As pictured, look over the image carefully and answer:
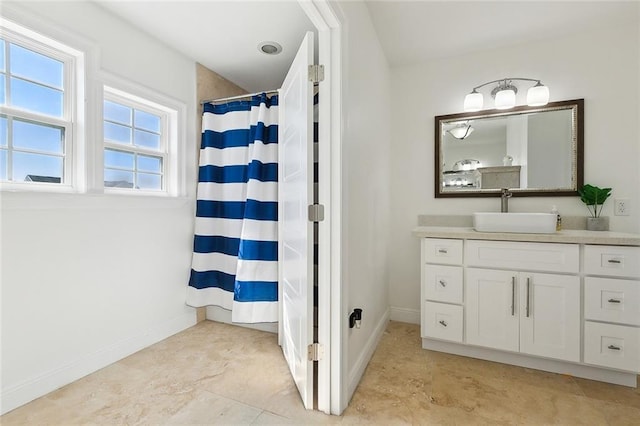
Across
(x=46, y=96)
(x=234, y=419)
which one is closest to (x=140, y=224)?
(x=46, y=96)

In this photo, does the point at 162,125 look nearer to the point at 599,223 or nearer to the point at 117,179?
the point at 117,179

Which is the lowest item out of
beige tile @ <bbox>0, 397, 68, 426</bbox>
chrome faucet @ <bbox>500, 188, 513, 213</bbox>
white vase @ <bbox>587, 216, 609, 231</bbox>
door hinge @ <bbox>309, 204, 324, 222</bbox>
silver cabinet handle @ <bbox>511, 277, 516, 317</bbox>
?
beige tile @ <bbox>0, 397, 68, 426</bbox>

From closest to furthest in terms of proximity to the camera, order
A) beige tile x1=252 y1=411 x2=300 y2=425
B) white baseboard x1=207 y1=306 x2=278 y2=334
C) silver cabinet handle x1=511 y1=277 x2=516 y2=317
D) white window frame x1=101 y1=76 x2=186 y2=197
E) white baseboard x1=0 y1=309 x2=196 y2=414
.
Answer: beige tile x1=252 y1=411 x2=300 y2=425
white baseboard x1=0 y1=309 x2=196 y2=414
silver cabinet handle x1=511 y1=277 x2=516 y2=317
white window frame x1=101 y1=76 x2=186 y2=197
white baseboard x1=207 y1=306 x2=278 y2=334

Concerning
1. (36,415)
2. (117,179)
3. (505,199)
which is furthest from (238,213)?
(505,199)

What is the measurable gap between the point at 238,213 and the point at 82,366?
1.39 m

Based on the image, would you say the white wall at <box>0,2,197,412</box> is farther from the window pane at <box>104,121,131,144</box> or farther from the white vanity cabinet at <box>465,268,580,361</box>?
the white vanity cabinet at <box>465,268,580,361</box>

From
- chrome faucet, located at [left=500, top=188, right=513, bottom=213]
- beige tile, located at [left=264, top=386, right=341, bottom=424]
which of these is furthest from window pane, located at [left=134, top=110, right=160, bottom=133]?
chrome faucet, located at [left=500, top=188, right=513, bottom=213]

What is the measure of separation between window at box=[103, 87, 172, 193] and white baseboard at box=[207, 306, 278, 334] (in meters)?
1.15

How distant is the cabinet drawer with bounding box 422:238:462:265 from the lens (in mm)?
2004

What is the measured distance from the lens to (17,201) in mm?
1525

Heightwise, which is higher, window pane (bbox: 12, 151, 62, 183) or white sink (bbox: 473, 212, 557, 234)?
window pane (bbox: 12, 151, 62, 183)

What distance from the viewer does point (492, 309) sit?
1921mm

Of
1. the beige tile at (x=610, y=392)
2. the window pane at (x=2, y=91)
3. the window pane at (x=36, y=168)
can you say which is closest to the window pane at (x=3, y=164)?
the window pane at (x=36, y=168)

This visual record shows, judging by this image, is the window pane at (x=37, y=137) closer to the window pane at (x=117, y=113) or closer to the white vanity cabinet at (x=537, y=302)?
the window pane at (x=117, y=113)
